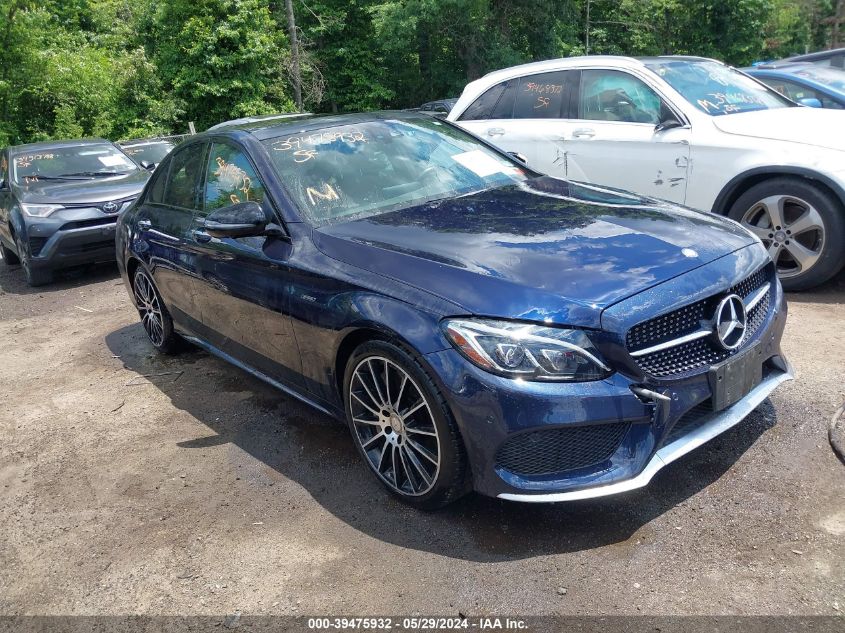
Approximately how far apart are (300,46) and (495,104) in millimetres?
23517

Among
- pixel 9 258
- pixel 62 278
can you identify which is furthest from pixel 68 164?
pixel 9 258

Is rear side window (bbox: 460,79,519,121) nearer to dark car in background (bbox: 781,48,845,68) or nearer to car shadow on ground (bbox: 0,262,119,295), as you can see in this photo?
car shadow on ground (bbox: 0,262,119,295)

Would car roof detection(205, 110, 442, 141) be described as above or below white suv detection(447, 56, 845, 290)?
above

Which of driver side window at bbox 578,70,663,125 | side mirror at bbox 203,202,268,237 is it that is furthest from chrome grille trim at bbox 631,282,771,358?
driver side window at bbox 578,70,663,125

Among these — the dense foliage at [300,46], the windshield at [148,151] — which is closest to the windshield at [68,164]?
the windshield at [148,151]

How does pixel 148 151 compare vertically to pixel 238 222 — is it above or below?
below

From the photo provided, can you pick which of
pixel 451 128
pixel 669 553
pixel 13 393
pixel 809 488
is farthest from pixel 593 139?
pixel 13 393

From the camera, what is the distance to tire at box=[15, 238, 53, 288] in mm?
8570

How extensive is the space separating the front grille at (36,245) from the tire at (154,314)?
3.37 meters

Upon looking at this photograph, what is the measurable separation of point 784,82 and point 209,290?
826 cm

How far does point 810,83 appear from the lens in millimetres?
9203

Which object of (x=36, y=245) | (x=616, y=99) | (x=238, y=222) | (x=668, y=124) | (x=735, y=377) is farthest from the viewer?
(x=36, y=245)

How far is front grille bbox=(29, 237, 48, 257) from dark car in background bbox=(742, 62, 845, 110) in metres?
8.69

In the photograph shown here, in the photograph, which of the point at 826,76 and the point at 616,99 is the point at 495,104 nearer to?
the point at 616,99
